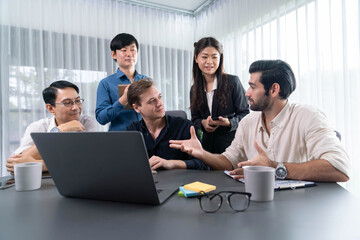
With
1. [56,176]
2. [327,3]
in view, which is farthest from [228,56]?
[56,176]

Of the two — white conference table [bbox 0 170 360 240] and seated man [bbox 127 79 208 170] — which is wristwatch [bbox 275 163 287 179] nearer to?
white conference table [bbox 0 170 360 240]

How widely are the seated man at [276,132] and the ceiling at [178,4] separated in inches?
115

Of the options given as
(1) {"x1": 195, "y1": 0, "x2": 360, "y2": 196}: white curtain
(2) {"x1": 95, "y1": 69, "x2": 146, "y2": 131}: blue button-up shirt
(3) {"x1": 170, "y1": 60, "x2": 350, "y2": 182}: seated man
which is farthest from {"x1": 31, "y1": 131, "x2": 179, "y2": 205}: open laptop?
(1) {"x1": 195, "y1": 0, "x2": 360, "y2": 196}: white curtain

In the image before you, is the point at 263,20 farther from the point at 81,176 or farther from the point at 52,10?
the point at 81,176

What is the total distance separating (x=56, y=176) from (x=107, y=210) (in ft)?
0.81

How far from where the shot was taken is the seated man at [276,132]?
121 centimetres

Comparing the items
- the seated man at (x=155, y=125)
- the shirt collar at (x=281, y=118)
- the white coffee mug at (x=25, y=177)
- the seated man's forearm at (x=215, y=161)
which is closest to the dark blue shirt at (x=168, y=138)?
the seated man at (x=155, y=125)

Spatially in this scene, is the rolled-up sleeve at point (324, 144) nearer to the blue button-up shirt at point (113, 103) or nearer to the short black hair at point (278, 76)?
the short black hair at point (278, 76)

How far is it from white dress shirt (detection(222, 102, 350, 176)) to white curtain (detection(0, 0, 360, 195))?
118 cm

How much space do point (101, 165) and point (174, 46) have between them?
3.88m

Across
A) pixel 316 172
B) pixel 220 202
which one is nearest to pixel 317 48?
pixel 316 172

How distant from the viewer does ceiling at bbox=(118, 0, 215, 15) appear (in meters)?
4.03

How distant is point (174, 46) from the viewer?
14.4ft

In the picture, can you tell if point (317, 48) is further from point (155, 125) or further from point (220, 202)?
point (220, 202)
